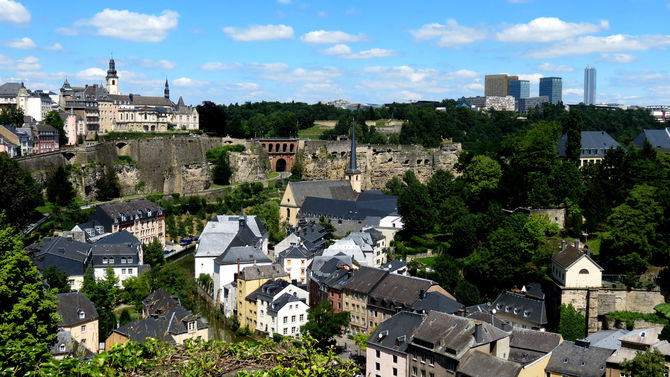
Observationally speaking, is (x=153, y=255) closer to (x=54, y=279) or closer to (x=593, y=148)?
(x=54, y=279)

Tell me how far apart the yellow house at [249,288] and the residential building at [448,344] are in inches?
396

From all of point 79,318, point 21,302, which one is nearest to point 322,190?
point 79,318

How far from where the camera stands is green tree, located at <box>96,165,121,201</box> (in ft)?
170

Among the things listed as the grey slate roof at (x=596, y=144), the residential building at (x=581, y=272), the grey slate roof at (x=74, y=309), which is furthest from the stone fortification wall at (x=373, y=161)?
the grey slate roof at (x=74, y=309)

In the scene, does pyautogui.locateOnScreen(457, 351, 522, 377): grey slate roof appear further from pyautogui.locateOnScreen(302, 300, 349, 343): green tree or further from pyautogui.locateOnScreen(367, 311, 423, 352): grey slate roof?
pyautogui.locateOnScreen(302, 300, 349, 343): green tree

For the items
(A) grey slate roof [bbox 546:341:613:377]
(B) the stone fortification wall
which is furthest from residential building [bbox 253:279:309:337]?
(B) the stone fortification wall

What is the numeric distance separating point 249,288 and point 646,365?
19.1 metres

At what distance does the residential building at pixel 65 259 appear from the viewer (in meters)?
33.5

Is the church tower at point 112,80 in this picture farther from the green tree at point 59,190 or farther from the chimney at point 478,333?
the chimney at point 478,333

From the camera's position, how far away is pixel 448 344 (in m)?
23.8

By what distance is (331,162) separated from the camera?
65.8 meters

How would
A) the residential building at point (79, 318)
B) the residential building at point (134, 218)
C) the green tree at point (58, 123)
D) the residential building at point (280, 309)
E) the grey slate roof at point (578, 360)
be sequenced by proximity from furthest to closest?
the green tree at point (58, 123), the residential building at point (134, 218), the residential building at point (280, 309), the residential building at point (79, 318), the grey slate roof at point (578, 360)

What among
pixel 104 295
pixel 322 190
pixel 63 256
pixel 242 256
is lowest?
pixel 104 295

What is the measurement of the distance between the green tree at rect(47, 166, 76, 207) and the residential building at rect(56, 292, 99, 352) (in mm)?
21379
